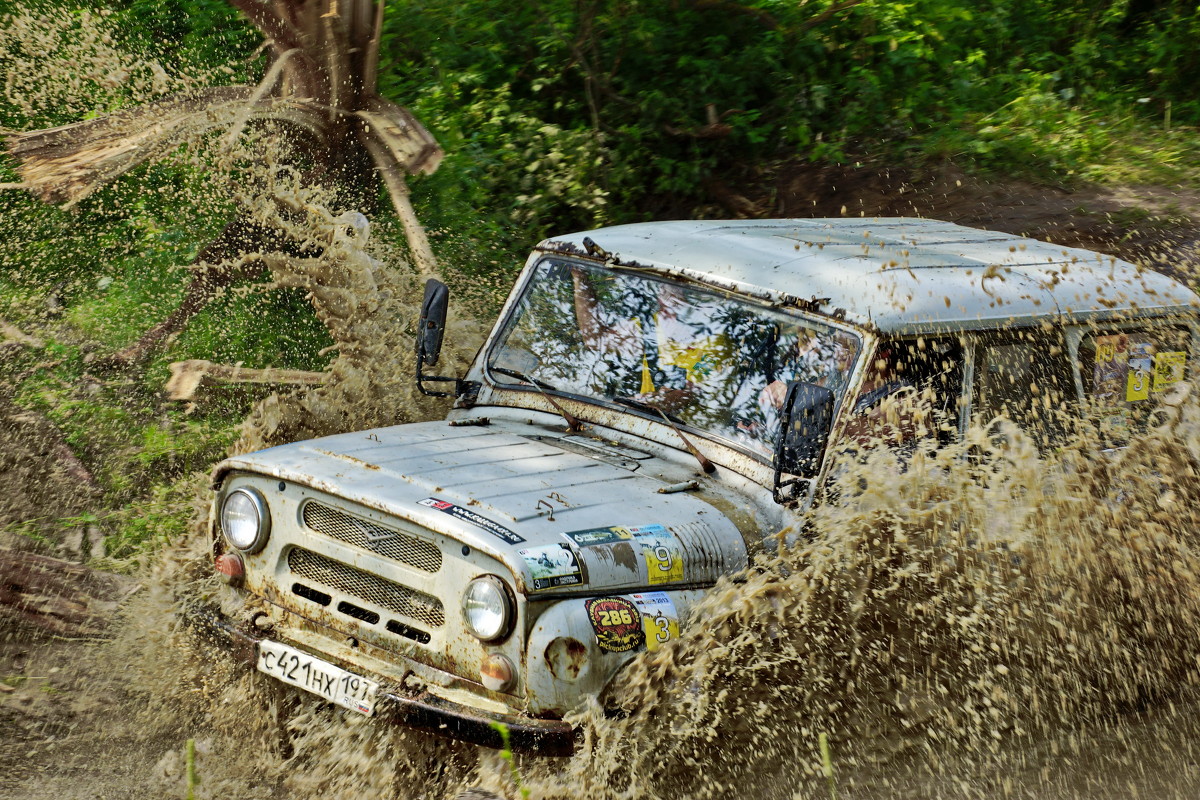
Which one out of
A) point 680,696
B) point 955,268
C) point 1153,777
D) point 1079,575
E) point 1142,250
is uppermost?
point 955,268

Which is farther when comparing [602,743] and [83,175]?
[83,175]

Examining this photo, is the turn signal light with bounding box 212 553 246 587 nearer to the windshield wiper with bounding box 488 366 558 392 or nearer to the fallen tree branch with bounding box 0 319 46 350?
the windshield wiper with bounding box 488 366 558 392

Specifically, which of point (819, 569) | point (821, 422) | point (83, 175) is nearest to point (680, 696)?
point (819, 569)

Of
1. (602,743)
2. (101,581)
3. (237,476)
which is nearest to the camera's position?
(602,743)

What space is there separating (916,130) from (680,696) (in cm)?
886

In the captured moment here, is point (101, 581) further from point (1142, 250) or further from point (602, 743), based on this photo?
point (1142, 250)

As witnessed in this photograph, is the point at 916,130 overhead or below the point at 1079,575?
below

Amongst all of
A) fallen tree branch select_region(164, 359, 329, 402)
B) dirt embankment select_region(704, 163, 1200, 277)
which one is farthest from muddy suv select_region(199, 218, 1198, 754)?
dirt embankment select_region(704, 163, 1200, 277)

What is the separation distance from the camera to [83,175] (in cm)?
744

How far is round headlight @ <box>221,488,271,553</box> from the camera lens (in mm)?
3760

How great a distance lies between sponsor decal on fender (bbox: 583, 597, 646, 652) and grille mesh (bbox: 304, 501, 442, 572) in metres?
0.46

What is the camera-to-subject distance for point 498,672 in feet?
10.5

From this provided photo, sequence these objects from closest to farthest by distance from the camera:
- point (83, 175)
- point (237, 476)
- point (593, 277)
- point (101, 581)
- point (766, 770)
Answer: point (766, 770) → point (237, 476) → point (593, 277) → point (101, 581) → point (83, 175)

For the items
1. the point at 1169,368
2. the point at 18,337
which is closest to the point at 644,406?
the point at 1169,368
